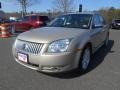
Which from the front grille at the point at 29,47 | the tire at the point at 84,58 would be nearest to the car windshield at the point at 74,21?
the tire at the point at 84,58

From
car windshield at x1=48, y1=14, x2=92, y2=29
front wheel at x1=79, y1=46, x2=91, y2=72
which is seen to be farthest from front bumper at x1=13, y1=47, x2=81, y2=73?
car windshield at x1=48, y1=14, x2=92, y2=29

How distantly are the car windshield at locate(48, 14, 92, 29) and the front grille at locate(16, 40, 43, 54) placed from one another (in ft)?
5.31

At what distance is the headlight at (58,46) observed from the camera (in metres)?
4.23

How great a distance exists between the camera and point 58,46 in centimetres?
426

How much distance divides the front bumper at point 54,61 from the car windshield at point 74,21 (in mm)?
1382

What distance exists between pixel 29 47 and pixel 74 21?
6.37 ft

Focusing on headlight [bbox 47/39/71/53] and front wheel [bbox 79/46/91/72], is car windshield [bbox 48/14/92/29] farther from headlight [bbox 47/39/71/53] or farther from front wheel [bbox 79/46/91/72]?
headlight [bbox 47/39/71/53]

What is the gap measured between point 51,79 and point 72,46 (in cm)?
97

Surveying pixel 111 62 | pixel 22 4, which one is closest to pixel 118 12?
pixel 22 4

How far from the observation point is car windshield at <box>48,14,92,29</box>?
5582 mm

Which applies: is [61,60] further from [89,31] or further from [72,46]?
[89,31]

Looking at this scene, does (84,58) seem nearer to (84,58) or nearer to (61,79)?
(84,58)

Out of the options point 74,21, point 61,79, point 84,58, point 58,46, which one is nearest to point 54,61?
point 58,46

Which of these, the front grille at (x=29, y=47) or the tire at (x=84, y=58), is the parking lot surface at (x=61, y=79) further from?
the front grille at (x=29, y=47)
